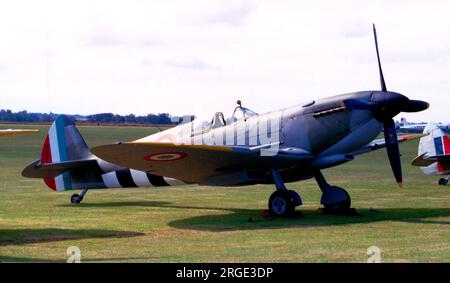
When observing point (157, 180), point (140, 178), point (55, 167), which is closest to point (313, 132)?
point (157, 180)

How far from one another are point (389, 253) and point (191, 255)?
2.25m

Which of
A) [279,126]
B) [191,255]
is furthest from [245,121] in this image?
[191,255]

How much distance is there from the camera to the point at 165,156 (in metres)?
12.6

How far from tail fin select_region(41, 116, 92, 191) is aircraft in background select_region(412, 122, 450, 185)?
8828mm

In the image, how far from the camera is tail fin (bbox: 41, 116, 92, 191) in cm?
1602

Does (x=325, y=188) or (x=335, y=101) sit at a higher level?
(x=335, y=101)

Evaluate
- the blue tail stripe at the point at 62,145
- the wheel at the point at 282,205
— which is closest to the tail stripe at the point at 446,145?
the wheel at the point at 282,205

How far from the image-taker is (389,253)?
28.8 ft

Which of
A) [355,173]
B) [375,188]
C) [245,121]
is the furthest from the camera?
[355,173]

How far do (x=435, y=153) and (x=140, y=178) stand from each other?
848 cm

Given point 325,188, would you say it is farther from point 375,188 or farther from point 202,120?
point 375,188

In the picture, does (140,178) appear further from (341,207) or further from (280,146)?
(341,207)

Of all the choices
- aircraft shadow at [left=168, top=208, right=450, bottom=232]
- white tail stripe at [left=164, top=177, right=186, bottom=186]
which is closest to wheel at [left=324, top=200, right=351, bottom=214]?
aircraft shadow at [left=168, top=208, right=450, bottom=232]
